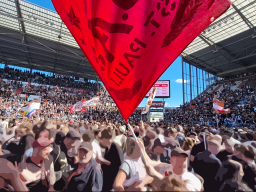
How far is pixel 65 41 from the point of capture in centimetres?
2381

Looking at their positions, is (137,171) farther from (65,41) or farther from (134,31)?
(65,41)

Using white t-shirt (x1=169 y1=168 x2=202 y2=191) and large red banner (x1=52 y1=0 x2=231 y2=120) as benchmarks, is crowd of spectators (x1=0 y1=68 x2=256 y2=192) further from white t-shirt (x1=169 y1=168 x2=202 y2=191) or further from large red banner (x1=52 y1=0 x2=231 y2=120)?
large red banner (x1=52 y1=0 x2=231 y2=120)

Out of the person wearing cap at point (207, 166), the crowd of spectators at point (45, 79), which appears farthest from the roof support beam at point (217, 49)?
the crowd of spectators at point (45, 79)

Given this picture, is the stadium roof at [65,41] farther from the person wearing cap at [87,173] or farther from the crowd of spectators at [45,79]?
the person wearing cap at [87,173]

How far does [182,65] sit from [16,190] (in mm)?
32773

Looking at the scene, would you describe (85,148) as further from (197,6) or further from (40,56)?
→ (40,56)

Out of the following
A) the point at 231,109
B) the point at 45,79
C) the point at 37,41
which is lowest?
the point at 231,109

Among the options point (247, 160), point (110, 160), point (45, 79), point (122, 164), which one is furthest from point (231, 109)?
point (45, 79)

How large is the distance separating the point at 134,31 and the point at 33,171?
287 centimetres

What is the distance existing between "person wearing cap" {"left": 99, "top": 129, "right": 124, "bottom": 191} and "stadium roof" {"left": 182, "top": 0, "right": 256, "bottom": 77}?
1924cm

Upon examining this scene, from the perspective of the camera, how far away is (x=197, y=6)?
1759mm

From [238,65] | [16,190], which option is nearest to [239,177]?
[16,190]

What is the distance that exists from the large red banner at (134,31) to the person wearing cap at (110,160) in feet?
6.82

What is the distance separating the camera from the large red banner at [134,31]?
1794 millimetres
